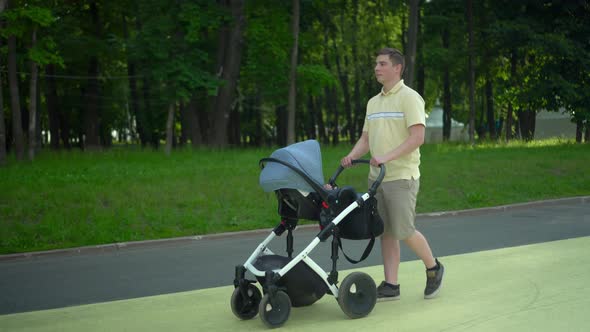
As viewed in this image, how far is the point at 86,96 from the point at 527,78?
821 inches

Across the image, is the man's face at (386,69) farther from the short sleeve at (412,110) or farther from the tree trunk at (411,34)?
the tree trunk at (411,34)

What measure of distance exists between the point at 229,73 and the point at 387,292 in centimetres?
2218

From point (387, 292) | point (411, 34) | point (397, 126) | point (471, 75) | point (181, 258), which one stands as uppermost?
point (411, 34)

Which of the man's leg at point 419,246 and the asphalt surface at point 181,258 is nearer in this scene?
the man's leg at point 419,246

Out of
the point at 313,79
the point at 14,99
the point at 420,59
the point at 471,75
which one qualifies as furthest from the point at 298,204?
the point at 420,59

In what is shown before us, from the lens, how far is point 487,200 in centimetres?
1661

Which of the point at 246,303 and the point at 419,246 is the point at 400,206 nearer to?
the point at 419,246

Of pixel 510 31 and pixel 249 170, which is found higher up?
pixel 510 31

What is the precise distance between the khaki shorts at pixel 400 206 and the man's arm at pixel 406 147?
28cm

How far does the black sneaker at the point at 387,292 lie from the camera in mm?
6496

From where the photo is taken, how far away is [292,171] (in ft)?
18.9

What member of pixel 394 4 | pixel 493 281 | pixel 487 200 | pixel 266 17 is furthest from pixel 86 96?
pixel 493 281

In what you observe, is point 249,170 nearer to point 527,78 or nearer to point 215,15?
point 215,15

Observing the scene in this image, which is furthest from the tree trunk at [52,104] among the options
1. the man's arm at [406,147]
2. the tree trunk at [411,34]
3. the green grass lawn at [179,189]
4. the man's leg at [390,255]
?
the man's arm at [406,147]
